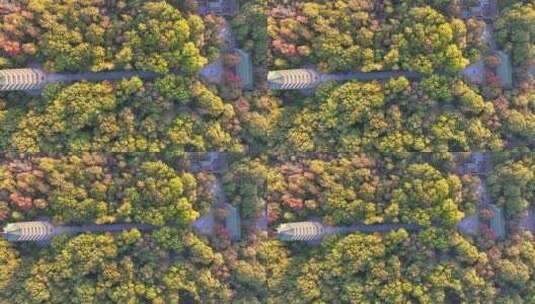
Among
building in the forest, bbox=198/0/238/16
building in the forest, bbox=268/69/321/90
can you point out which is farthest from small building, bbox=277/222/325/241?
building in the forest, bbox=198/0/238/16

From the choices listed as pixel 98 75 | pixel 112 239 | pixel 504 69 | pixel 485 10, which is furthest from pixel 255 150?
pixel 485 10

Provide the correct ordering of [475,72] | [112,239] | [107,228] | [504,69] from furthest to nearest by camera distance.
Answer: [475,72]
[504,69]
[107,228]
[112,239]

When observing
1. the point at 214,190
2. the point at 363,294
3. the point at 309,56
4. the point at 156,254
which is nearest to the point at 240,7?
the point at 309,56

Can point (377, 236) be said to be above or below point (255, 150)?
below

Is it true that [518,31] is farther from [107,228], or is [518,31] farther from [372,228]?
[107,228]

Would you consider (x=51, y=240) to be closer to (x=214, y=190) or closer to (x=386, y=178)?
(x=214, y=190)

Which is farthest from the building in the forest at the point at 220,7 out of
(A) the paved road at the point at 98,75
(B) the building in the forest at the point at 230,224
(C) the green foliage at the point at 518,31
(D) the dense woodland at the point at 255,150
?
(C) the green foliage at the point at 518,31
